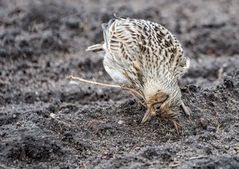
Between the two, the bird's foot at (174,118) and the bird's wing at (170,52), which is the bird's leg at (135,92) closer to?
the bird's foot at (174,118)

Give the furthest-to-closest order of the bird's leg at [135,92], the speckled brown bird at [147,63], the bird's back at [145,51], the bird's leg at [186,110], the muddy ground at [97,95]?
the bird's leg at [186,110] → the bird's back at [145,51] → the bird's leg at [135,92] → the speckled brown bird at [147,63] → the muddy ground at [97,95]

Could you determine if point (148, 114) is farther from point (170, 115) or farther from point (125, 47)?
point (125, 47)

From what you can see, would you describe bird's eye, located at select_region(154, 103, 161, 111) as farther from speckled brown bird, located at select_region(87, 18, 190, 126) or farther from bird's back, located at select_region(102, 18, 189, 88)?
bird's back, located at select_region(102, 18, 189, 88)

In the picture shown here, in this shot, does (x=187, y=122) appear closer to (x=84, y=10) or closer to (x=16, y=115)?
(x=16, y=115)

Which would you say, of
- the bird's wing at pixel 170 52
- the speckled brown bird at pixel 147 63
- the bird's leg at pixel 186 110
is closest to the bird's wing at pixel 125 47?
the speckled brown bird at pixel 147 63

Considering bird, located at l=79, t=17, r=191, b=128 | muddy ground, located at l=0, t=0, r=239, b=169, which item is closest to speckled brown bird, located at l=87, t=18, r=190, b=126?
bird, located at l=79, t=17, r=191, b=128

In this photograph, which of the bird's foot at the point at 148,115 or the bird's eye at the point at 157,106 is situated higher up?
the bird's eye at the point at 157,106

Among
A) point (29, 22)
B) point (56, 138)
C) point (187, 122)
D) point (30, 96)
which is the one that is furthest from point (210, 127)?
point (29, 22)

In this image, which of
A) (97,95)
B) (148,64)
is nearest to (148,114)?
(148,64)
